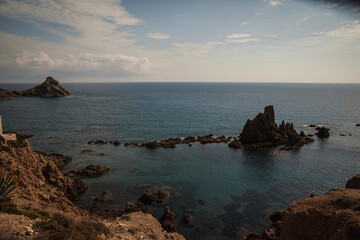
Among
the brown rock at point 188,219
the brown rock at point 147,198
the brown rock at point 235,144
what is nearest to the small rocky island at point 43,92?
the brown rock at point 235,144

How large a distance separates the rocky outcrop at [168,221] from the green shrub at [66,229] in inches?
493

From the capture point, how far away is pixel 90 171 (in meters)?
46.4

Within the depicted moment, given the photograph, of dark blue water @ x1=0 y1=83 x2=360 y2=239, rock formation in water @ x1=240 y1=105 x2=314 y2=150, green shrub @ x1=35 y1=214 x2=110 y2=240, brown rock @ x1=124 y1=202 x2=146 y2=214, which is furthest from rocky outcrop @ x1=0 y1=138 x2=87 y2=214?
rock formation in water @ x1=240 y1=105 x2=314 y2=150

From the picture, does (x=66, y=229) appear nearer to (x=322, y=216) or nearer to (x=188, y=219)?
(x=188, y=219)

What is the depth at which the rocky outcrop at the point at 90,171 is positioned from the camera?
45.5 meters

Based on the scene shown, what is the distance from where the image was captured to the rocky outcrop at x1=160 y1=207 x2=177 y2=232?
29.5 metres

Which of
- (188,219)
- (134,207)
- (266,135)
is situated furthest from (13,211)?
(266,135)

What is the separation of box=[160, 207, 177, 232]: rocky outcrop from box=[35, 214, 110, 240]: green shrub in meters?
12.5

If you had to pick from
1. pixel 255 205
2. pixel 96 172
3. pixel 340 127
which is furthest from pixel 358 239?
pixel 340 127

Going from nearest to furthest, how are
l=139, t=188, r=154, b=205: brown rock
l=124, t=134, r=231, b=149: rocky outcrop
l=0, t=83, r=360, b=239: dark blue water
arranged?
l=0, t=83, r=360, b=239: dark blue water < l=139, t=188, r=154, b=205: brown rock < l=124, t=134, r=231, b=149: rocky outcrop

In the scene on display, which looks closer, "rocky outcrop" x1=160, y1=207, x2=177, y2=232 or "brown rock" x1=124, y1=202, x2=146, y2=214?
"rocky outcrop" x1=160, y1=207, x2=177, y2=232

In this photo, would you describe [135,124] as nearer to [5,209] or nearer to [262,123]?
[262,123]

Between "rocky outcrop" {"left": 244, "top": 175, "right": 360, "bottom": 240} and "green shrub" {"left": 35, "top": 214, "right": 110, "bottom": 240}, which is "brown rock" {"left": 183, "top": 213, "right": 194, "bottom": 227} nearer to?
"rocky outcrop" {"left": 244, "top": 175, "right": 360, "bottom": 240}

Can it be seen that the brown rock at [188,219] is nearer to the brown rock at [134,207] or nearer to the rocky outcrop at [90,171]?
the brown rock at [134,207]
